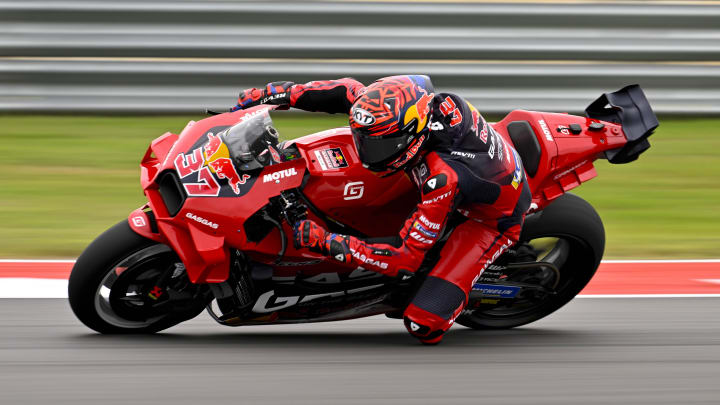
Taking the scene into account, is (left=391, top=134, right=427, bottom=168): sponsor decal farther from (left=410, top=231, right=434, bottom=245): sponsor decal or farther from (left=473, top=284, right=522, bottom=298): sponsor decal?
(left=473, top=284, right=522, bottom=298): sponsor decal

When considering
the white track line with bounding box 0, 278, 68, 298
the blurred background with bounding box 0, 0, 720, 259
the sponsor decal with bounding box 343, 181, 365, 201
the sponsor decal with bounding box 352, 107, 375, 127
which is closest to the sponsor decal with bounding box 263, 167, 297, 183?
the sponsor decal with bounding box 343, 181, 365, 201

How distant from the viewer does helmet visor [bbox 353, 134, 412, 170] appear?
3809 millimetres

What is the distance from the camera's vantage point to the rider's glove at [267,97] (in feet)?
14.2

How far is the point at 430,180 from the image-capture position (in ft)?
12.7

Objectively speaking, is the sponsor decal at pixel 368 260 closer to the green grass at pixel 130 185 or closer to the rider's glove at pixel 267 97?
the rider's glove at pixel 267 97

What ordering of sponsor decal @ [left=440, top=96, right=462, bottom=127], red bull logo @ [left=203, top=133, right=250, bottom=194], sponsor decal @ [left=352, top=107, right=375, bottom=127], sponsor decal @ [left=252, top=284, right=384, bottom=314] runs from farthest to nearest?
sponsor decal @ [left=252, top=284, right=384, bottom=314], sponsor decal @ [left=440, top=96, right=462, bottom=127], red bull logo @ [left=203, top=133, right=250, bottom=194], sponsor decal @ [left=352, top=107, right=375, bottom=127]

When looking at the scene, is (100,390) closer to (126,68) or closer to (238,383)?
(238,383)

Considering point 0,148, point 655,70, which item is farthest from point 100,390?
point 655,70

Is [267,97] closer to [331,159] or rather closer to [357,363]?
[331,159]

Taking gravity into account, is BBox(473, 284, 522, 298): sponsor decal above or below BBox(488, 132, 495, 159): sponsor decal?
below

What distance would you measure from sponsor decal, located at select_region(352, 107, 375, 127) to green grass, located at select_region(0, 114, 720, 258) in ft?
9.29

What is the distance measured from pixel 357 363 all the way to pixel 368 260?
51cm

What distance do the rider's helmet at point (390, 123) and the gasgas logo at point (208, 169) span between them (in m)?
0.53

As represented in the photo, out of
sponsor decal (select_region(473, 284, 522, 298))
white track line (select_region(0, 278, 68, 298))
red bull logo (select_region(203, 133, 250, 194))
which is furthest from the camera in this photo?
white track line (select_region(0, 278, 68, 298))
